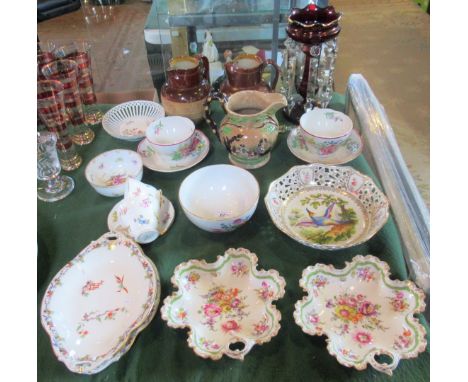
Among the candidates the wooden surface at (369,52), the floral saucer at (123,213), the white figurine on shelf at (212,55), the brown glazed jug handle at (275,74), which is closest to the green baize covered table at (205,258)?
the floral saucer at (123,213)

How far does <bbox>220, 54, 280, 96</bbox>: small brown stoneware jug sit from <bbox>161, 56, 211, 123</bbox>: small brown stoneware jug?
0.07 meters

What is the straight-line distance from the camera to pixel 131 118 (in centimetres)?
105

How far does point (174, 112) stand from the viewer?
0.98m

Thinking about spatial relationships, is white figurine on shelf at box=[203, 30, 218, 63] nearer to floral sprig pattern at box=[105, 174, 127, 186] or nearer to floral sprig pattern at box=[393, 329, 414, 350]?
floral sprig pattern at box=[105, 174, 127, 186]

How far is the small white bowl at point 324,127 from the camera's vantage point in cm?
86

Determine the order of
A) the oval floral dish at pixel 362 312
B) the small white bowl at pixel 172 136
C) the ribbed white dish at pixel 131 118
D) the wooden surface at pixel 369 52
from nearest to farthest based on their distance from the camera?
the oval floral dish at pixel 362 312 → the small white bowl at pixel 172 136 → the ribbed white dish at pixel 131 118 → the wooden surface at pixel 369 52

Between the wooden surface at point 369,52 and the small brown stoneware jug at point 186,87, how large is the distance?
88 cm

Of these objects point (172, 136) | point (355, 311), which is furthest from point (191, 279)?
point (172, 136)

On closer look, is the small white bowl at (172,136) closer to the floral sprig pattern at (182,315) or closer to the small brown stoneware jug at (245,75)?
the small brown stoneware jug at (245,75)

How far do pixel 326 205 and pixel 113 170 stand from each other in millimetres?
496

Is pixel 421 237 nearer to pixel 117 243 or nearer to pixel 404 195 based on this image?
pixel 404 195

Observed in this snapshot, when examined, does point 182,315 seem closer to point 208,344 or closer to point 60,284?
point 208,344

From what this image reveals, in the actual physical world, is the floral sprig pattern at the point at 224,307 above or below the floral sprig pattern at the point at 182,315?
below

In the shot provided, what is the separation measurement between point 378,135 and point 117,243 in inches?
26.6
